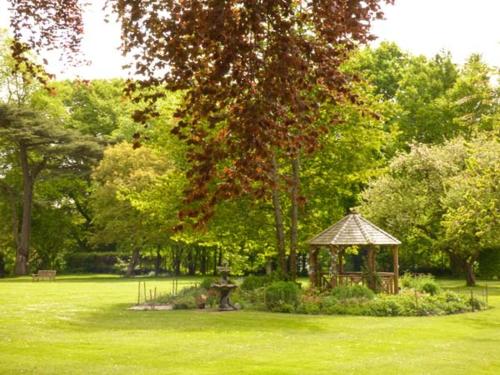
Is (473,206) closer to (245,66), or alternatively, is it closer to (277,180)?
(277,180)

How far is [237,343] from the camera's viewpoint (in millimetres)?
16109

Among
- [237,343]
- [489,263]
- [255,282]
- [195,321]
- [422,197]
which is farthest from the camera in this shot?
[489,263]

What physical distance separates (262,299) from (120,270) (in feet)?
123

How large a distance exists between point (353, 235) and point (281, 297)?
470 cm

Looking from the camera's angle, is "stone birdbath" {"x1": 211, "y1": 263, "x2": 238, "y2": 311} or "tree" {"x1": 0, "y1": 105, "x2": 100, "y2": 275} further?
"tree" {"x1": 0, "y1": 105, "x2": 100, "y2": 275}

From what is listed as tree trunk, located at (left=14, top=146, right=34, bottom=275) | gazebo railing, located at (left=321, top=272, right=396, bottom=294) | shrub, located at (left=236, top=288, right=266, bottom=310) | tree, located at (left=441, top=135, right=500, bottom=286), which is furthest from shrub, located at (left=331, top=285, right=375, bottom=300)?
tree trunk, located at (left=14, top=146, right=34, bottom=275)

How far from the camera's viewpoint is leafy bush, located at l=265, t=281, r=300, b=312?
23875 millimetres

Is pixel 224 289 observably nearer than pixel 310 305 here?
No

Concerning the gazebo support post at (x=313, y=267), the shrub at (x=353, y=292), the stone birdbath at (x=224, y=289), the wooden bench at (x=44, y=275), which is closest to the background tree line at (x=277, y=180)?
the gazebo support post at (x=313, y=267)

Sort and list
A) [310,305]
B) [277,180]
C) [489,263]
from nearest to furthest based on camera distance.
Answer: [277,180]
[310,305]
[489,263]

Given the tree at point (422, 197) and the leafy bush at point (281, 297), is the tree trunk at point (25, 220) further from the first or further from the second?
the leafy bush at point (281, 297)

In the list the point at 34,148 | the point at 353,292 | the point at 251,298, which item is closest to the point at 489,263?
the point at 353,292

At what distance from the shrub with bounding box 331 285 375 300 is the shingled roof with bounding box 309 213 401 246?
2303mm

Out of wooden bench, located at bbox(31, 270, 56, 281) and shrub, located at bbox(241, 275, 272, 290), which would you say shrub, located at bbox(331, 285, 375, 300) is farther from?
wooden bench, located at bbox(31, 270, 56, 281)
